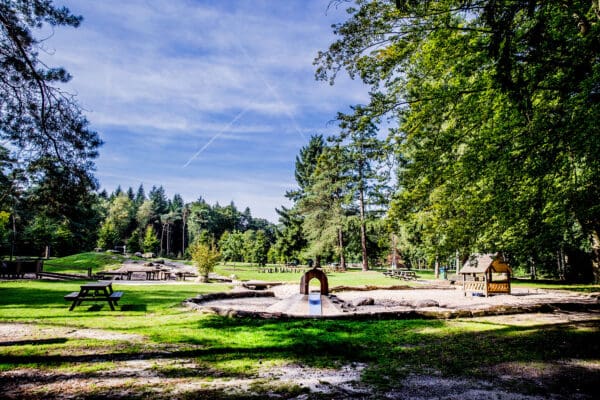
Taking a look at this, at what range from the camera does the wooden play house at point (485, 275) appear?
16859mm

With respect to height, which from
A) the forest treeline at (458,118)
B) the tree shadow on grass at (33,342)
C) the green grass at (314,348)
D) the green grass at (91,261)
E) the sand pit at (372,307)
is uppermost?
the forest treeline at (458,118)

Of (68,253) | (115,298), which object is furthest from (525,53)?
(68,253)

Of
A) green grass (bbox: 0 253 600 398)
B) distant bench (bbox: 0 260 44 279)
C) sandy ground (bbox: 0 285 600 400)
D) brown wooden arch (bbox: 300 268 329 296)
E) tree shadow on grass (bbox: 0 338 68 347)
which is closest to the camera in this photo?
sandy ground (bbox: 0 285 600 400)

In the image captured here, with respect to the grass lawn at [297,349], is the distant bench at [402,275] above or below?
below

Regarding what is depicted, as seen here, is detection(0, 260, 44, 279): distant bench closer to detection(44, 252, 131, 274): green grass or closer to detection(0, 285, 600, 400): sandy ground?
detection(44, 252, 131, 274): green grass

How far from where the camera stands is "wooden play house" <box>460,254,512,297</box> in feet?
55.3

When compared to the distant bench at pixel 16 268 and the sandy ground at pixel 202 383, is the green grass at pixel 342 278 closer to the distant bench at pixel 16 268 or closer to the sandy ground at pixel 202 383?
the distant bench at pixel 16 268

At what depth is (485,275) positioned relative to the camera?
16797mm

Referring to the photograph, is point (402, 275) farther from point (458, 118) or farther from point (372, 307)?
point (458, 118)

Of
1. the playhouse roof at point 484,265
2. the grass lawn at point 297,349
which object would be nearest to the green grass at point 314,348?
the grass lawn at point 297,349

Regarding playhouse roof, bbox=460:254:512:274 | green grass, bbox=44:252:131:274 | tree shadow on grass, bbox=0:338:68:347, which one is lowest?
green grass, bbox=44:252:131:274

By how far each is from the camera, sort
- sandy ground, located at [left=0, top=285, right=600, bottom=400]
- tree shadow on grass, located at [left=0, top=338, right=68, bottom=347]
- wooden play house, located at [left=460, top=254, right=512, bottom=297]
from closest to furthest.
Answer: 1. sandy ground, located at [left=0, top=285, right=600, bottom=400]
2. tree shadow on grass, located at [left=0, top=338, right=68, bottom=347]
3. wooden play house, located at [left=460, top=254, right=512, bottom=297]

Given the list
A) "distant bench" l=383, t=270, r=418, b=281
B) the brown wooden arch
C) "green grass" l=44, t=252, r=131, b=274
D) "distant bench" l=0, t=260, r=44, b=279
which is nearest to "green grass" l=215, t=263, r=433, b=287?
"distant bench" l=383, t=270, r=418, b=281

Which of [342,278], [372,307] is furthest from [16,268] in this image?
[372,307]
